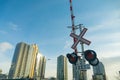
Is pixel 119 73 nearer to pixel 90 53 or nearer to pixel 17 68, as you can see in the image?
pixel 90 53

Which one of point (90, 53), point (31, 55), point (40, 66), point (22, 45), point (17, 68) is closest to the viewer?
point (90, 53)

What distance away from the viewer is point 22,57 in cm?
16725

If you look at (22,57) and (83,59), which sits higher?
(22,57)

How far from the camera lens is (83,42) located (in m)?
7.55

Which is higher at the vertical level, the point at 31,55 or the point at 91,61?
the point at 31,55

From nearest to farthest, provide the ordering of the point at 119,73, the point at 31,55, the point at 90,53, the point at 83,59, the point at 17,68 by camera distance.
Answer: the point at 90,53, the point at 83,59, the point at 119,73, the point at 31,55, the point at 17,68

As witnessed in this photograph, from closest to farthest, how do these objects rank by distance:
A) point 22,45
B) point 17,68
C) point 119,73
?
point 119,73
point 17,68
point 22,45

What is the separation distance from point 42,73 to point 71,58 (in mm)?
129309

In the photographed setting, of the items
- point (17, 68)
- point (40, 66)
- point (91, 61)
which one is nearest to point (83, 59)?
point (91, 61)

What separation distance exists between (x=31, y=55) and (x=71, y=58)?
139357 millimetres

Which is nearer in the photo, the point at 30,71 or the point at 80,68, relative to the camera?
the point at 80,68

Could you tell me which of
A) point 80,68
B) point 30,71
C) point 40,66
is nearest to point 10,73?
point 30,71

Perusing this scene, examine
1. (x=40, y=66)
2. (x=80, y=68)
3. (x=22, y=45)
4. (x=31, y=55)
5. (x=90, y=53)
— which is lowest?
(x=80, y=68)

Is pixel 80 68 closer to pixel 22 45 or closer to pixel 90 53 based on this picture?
pixel 90 53
